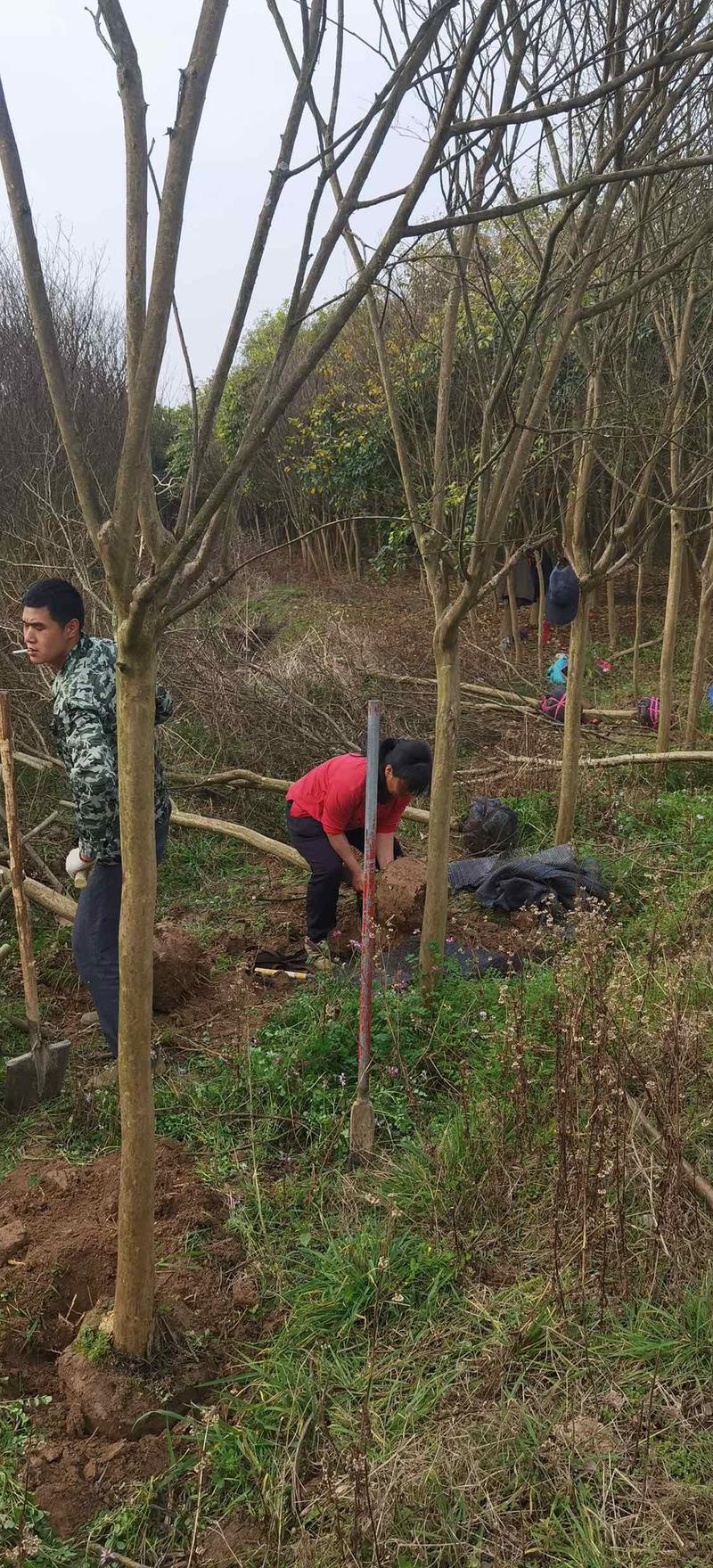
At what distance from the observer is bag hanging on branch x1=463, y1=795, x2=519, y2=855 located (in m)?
5.72

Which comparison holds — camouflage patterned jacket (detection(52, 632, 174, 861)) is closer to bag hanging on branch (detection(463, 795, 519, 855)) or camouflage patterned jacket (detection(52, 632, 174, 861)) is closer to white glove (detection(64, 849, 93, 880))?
white glove (detection(64, 849, 93, 880))

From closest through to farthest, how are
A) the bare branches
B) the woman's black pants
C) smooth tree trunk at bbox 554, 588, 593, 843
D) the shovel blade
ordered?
the bare branches
the shovel blade
the woman's black pants
smooth tree trunk at bbox 554, 588, 593, 843

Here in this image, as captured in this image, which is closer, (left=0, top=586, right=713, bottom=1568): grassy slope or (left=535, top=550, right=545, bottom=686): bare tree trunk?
(left=0, top=586, right=713, bottom=1568): grassy slope

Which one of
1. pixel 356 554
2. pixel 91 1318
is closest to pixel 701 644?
pixel 91 1318

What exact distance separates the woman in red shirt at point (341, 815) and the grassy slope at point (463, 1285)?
2.88 feet

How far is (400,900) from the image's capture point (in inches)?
183

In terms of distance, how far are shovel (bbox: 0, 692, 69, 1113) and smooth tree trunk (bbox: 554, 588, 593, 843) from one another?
3.10 metres

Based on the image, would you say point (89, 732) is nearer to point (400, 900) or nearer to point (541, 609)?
point (400, 900)

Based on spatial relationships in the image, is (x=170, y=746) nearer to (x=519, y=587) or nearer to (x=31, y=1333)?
(x=31, y=1333)

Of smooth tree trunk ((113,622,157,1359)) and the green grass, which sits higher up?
smooth tree trunk ((113,622,157,1359))

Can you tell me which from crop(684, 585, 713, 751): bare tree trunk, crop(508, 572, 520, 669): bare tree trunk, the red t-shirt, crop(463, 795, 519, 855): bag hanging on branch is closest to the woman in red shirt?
the red t-shirt

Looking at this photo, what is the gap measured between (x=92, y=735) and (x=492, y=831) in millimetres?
3181

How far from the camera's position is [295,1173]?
2896 mm

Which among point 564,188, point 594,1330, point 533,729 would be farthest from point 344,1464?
point 533,729
